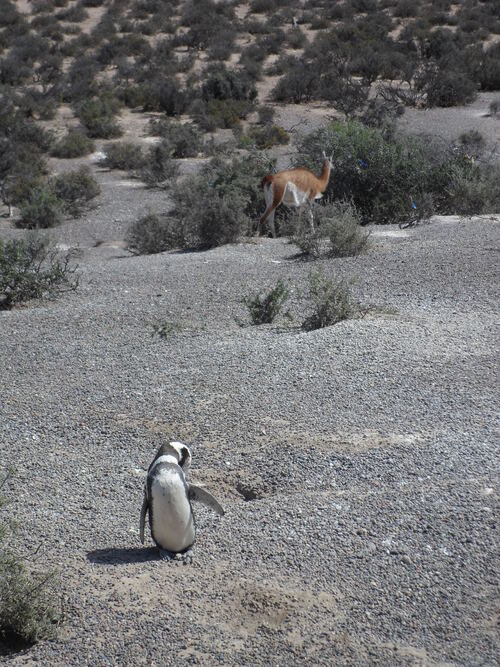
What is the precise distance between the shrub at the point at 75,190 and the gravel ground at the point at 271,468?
8.33 meters

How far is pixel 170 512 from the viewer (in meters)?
4.86

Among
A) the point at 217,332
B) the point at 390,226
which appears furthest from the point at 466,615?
the point at 390,226

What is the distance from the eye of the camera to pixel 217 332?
30.3 ft

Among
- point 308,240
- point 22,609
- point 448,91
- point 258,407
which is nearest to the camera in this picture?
point 22,609

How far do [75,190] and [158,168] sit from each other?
268 centimetres

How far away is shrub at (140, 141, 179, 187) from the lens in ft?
68.6

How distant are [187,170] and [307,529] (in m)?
17.7

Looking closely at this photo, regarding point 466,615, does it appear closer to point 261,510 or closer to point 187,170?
point 261,510

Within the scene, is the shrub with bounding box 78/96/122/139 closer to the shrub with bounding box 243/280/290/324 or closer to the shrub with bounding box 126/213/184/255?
the shrub with bounding box 126/213/184/255

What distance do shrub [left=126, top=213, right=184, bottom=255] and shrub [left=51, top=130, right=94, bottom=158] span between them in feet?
28.8

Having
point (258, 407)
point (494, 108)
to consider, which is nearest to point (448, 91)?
point (494, 108)

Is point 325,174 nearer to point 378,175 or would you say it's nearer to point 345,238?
point 378,175

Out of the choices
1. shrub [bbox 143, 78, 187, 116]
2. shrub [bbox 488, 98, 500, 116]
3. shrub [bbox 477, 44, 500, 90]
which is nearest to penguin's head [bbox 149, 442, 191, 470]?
shrub [bbox 143, 78, 187, 116]

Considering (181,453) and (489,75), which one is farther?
(489,75)
